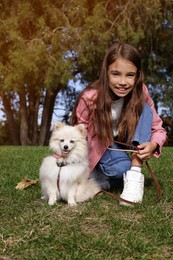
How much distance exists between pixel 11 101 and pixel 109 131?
14.6 meters

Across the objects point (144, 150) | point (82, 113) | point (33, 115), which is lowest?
point (144, 150)

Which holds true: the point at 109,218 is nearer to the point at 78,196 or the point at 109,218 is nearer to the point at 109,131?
the point at 78,196

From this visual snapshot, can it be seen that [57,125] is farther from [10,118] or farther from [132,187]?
[10,118]

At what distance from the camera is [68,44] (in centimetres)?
1438

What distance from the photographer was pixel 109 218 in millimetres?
2799

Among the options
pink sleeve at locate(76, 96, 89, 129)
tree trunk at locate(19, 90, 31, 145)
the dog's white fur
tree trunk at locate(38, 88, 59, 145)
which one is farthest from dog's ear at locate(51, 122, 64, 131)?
tree trunk at locate(38, 88, 59, 145)

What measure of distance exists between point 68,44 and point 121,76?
37.3ft

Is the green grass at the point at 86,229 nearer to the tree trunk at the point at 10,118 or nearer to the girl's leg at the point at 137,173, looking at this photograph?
the girl's leg at the point at 137,173

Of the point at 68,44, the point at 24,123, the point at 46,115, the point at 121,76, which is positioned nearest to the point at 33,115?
the point at 24,123

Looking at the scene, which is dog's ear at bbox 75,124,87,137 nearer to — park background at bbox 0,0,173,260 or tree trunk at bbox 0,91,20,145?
park background at bbox 0,0,173,260

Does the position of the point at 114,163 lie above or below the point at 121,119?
below

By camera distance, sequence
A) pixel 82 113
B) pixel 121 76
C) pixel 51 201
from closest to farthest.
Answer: pixel 51 201 → pixel 121 76 → pixel 82 113

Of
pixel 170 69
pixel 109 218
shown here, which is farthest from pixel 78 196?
pixel 170 69

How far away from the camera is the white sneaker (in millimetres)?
3246
